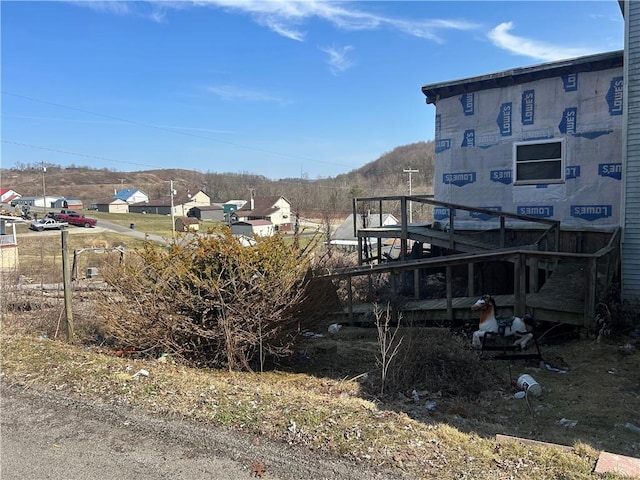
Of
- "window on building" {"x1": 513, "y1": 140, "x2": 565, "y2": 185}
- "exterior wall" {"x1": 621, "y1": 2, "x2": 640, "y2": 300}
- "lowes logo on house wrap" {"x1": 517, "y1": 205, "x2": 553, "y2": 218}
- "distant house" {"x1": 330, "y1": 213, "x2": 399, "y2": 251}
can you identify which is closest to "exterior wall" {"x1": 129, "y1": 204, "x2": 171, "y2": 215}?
"distant house" {"x1": 330, "y1": 213, "x2": 399, "y2": 251}

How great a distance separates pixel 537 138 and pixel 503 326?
5.90 metres

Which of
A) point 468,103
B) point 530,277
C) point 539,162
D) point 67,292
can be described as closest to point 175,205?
point 468,103

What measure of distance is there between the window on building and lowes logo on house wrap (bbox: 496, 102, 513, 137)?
0.40m

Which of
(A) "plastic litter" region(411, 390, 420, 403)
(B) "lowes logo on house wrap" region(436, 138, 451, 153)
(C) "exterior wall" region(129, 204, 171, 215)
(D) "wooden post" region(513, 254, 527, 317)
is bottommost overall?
(A) "plastic litter" region(411, 390, 420, 403)

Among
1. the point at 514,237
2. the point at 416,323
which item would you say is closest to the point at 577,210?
the point at 514,237

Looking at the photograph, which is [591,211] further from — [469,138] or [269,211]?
[269,211]

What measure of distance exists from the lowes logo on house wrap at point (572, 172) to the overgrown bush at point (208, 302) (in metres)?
7.31

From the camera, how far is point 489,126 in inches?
457

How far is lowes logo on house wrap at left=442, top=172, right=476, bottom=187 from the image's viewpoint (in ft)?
39.4

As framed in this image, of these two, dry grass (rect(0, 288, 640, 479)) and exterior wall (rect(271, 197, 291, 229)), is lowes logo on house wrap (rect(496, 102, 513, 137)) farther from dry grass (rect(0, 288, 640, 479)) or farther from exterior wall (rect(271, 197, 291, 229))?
exterior wall (rect(271, 197, 291, 229))

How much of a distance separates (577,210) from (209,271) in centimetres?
824

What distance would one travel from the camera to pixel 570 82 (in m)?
10.4

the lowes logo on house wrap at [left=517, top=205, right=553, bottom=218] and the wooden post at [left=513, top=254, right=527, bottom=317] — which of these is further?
the lowes logo on house wrap at [left=517, top=205, right=553, bottom=218]

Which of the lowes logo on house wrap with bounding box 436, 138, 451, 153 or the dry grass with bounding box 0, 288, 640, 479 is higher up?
the lowes logo on house wrap with bounding box 436, 138, 451, 153
